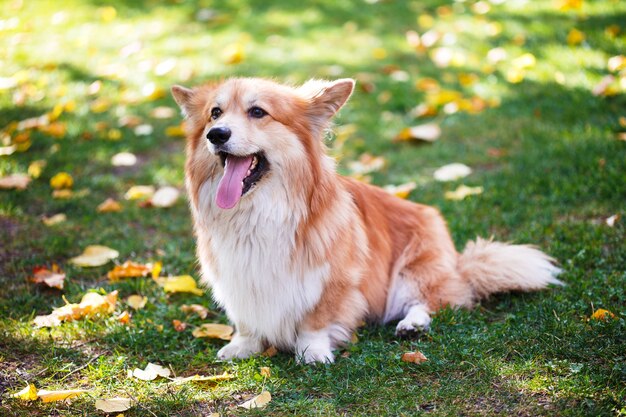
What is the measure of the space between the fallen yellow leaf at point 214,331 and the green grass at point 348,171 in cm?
6

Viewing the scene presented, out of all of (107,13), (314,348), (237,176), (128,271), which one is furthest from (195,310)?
(107,13)

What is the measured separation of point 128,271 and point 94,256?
0.34m

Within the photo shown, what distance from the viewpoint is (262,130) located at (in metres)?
Answer: 3.07

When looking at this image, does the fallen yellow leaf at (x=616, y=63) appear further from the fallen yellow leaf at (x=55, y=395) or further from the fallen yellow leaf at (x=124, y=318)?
the fallen yellow leaf at (x=55, y=395)

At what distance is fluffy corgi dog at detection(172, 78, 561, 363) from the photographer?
3.02 meters

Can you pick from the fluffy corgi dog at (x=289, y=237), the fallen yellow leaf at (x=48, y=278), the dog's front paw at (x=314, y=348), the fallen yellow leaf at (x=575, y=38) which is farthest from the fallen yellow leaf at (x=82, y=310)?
the fallen yellow leaf at (x=575, y=38)

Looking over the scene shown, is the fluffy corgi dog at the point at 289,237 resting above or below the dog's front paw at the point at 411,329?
above

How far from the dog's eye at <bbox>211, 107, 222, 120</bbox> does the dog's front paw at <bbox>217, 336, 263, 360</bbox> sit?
117 cm

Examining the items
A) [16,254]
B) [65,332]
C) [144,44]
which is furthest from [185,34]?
[65,332]

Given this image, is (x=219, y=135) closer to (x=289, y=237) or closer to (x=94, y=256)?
(x=289, y=237)

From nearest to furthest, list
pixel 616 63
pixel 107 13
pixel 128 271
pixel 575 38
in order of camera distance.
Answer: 1. pixel 128 271
2. pixel 616 63
3. pixel 575 38
4. pixel 107 13

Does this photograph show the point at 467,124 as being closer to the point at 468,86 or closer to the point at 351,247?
the point at 468,86

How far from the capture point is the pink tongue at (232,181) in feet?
9.71

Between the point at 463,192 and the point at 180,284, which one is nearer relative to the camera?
the point at 180,284
